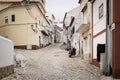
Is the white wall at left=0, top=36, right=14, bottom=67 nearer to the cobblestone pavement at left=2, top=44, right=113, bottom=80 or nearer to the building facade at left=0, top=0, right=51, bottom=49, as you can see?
the cobblestone pavement at left=2, top=44, right=113, bottom=80

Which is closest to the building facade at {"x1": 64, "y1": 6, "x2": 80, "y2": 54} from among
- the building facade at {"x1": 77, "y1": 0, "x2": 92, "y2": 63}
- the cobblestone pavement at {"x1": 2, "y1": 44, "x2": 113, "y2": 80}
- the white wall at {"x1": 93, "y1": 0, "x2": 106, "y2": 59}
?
the building facade at {"x1": 77, "y1": 0, "x2": 92, "y2": 63}

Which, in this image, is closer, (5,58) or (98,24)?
(5,58)

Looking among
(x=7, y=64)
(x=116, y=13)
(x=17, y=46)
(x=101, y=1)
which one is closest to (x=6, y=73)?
(x=7, y=64)

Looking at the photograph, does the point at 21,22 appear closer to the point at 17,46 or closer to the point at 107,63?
the point at 17,46

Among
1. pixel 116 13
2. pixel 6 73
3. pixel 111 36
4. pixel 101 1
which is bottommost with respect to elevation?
pixel 6 73

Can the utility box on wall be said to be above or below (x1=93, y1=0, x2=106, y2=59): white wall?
below

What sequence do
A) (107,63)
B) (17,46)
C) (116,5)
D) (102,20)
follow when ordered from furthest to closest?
(17,46), (102,20), (107,63), (116,5)

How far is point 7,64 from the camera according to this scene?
15.3 meters

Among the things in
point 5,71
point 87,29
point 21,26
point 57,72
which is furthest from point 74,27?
point 5,71

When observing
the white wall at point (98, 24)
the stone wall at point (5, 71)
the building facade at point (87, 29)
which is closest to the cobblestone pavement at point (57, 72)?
the stone wall at point (5, 71)

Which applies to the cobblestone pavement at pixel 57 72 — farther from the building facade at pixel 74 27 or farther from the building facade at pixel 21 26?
the building facade at pixel 21 26

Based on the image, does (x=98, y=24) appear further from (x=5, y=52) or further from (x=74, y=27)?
(x=74, y=27)

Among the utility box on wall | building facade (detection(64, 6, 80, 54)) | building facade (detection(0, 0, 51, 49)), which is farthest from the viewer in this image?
building facade (detection(0, 0, 51, 49))

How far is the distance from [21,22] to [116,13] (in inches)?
1148
